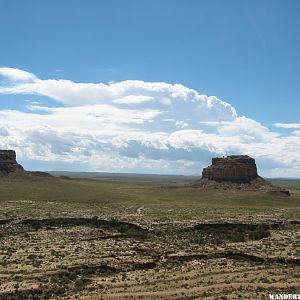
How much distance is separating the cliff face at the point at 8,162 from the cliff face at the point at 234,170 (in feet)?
202

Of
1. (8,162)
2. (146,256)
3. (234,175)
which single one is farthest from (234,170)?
(146,256)

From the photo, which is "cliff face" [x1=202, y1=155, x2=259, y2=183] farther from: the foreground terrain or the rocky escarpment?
the foreground terrain

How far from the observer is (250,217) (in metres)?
58.3

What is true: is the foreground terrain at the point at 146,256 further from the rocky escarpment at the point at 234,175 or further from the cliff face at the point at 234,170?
the cliff face at the point at 234,170

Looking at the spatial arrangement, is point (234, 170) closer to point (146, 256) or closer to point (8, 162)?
point (8, 162)

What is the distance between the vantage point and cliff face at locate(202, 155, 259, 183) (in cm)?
13738

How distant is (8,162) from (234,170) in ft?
234

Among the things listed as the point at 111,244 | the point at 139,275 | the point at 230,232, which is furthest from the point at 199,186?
the point at 139,275

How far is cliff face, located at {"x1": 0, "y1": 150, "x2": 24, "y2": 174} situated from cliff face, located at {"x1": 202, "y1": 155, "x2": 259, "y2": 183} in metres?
61.5

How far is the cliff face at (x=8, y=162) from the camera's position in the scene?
147m

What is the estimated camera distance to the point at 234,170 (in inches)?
5418

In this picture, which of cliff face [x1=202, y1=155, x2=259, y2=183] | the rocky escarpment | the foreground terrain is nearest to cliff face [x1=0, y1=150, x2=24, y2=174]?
the rocky escarpment

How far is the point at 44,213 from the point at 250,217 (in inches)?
1012

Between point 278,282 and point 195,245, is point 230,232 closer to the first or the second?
point 195,245
